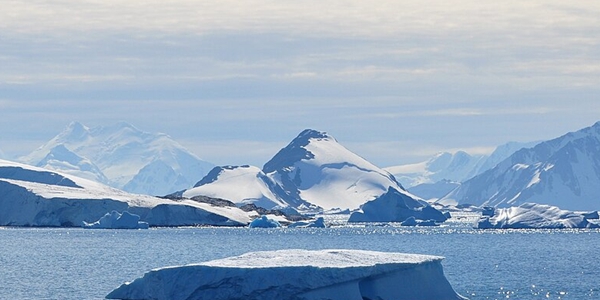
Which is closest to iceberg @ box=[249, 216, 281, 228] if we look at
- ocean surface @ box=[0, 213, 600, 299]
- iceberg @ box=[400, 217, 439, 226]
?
iceberg @ box=[400, 217, 439, 226]

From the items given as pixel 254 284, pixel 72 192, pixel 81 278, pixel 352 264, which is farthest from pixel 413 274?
pixel 72 192

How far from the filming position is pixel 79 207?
140 metres

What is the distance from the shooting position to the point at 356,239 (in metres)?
120

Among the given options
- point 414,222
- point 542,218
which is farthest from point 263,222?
point 542,218

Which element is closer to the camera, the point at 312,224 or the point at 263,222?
the point at 263,222

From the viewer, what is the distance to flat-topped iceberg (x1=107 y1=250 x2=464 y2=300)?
38281mm

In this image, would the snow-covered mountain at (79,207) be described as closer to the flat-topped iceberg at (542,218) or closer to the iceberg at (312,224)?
the iceberg at (312,224)

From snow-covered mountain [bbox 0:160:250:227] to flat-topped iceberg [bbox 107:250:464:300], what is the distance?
326 feet

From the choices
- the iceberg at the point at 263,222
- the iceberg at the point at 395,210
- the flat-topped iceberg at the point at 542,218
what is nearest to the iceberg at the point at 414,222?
the iceberg at the point at 395,210

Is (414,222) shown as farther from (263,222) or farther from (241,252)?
(241,252)

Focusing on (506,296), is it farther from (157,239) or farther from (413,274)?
(157,239)

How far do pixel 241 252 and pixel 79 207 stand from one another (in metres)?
57.3

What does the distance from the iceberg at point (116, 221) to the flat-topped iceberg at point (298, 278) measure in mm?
96857

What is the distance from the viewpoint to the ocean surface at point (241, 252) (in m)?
52.1
